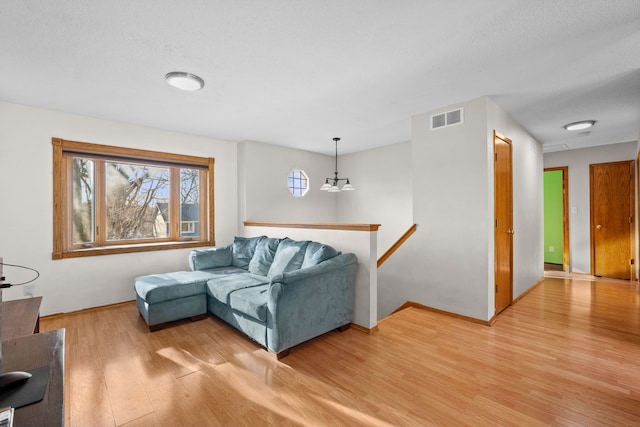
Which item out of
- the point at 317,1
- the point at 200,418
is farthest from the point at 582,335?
the point at 317,1

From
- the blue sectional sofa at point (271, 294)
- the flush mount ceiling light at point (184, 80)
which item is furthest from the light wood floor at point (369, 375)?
the flush mount ceiling light at point (184, 80)

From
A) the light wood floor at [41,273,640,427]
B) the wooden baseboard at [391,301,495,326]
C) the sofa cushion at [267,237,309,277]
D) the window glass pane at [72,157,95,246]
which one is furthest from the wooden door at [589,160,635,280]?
the window glass pane at [72,157,95,246]

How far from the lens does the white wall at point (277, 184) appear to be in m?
4.98

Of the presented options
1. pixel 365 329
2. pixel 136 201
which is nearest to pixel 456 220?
pixel 365 329

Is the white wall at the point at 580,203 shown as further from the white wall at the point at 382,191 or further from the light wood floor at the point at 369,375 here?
the white wall at the point at 382,191

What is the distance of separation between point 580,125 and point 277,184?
4674 mm

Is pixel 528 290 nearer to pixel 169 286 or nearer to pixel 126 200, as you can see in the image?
pixel 169 286

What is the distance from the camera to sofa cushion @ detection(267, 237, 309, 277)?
10.4 feet

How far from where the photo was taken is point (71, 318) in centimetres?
342

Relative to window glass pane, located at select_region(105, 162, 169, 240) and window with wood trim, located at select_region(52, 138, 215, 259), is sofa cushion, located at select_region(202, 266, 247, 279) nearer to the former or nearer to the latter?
window with wood trim, located at select_region(52, 138, 215, 259)

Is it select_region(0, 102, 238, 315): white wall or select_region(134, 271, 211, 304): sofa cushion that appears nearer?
select_region(134, 271, 211, 304): sofa cushion

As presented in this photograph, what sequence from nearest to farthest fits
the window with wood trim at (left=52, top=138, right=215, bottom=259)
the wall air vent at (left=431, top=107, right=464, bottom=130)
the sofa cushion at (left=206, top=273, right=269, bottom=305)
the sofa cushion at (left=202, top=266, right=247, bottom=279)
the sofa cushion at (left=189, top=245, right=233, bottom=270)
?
the sofa cushion at (left=206, top=273, right=269, bottom=305)
the wall air vent at (left=431, top=107, right=464, bottom=130)
the window with wood trim at (left=52, top=138, right=215, bottom=259)
the sofa cushion at (left=202, top=266, right=247, bottom=279)
the sofa cushion at (left=189, top=245, right=233, bottom=270)

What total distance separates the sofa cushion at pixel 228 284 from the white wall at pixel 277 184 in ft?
5.52

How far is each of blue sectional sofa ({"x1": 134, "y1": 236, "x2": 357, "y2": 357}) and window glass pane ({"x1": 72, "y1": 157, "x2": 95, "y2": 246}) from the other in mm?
1175
